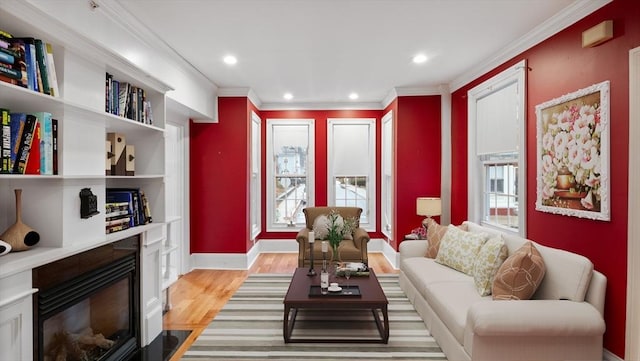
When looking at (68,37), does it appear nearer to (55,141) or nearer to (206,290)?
(55,141)

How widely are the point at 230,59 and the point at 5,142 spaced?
2.66 meters

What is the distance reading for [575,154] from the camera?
2.75m

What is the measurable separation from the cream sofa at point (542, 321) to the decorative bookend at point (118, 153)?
269 centimetres

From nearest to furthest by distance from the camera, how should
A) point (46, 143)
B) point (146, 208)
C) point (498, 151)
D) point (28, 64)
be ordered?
point (28, 64) < point (46, 143) < point (146, 208) < point (498, 151)

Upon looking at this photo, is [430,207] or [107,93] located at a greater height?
[107,93]

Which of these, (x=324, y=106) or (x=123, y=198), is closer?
(x=123, y=198)

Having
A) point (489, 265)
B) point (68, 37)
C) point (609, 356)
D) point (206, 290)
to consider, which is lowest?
point (206, 290)

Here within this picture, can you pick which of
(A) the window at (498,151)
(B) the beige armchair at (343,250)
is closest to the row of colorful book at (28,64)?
(B) the beige armchair at (343,250)

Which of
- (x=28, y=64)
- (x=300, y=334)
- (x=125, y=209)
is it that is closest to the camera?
(x=28, y=64)

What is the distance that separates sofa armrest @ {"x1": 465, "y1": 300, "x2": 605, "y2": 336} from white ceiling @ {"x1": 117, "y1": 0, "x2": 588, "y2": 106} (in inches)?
87.9

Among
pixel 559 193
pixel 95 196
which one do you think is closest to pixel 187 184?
pixel 95 196

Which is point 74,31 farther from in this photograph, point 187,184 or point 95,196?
point 187,184

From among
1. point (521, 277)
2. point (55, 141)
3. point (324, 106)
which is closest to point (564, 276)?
point (521, 277)

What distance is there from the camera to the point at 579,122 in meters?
2.72
